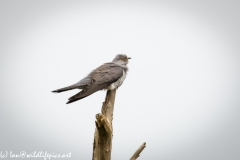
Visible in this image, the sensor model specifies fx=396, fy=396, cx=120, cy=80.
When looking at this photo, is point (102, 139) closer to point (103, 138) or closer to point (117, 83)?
point (103, 138)

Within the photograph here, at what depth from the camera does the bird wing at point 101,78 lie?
353 inches

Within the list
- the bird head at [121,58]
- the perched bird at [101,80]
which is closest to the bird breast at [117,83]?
the perched bird at [101,80]

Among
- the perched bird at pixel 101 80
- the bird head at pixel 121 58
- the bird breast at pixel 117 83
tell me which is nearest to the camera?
the perched bird at pixel 101 80

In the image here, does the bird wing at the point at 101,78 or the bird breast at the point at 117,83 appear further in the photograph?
the bird breast at the point at 117,83

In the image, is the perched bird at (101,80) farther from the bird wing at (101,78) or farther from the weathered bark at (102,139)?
the weathered bark at (102,139)

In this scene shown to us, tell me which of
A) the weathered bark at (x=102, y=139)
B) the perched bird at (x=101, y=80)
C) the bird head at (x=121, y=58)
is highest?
the bird head at (x=121, y=58)

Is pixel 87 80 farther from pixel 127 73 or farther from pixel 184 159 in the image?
pixel 184 159

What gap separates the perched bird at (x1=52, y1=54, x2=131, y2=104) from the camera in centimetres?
889

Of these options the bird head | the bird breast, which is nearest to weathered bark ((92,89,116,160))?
the bird breast

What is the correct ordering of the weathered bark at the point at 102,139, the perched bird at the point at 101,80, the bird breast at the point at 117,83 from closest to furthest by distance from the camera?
the weathered bark at the point at 102,139 < the perched bird at the point at 101,80 < the bird breast at the point at 117,83

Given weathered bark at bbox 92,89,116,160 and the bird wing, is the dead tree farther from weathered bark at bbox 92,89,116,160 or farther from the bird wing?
the bird wing

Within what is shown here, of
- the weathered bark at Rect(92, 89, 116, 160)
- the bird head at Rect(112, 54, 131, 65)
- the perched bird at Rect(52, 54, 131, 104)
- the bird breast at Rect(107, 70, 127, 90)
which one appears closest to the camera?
the weathered bark at Rect(92, 89, 116, 160)

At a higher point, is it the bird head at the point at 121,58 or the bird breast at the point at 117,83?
the bird head at the point at 121,58

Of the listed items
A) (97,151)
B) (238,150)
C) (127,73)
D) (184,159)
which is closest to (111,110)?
(97,151)
